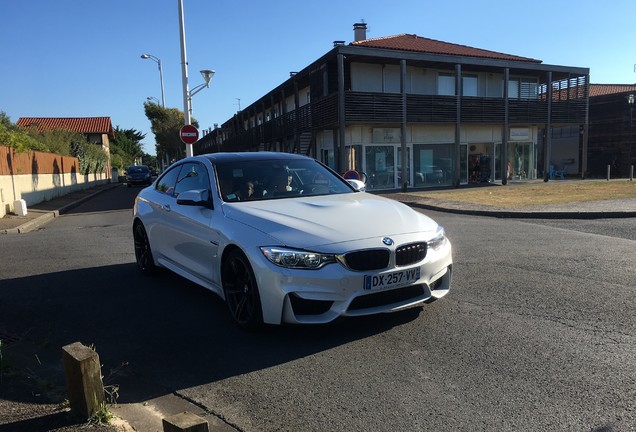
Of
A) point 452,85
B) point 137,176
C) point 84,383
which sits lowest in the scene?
point 84,383

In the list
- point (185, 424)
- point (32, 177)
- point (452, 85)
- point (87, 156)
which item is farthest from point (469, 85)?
point (87, 156)

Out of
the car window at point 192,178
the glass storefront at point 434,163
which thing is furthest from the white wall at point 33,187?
the glass storefront at point 434,163

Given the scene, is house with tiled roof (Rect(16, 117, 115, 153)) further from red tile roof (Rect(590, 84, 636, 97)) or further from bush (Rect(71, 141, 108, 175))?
red tile roof (Rect(590, 84, 636, 97))

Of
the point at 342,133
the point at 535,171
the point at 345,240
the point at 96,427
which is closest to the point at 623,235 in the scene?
the point at 345,240

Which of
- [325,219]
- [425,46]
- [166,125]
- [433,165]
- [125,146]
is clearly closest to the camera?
[325,219]

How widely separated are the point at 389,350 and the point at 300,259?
993 mm

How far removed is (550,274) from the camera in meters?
5.96

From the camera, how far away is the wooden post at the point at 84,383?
8.64ft

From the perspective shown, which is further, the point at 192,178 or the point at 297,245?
the point at 192,178

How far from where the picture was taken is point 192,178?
18.4 ft

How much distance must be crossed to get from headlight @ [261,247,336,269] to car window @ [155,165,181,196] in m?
2.72

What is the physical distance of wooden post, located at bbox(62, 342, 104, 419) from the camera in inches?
104

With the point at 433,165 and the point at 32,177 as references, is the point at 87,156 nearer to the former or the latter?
the point at 32,177

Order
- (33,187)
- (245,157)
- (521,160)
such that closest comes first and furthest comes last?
(245,157)
(33,187)
(521,160)
